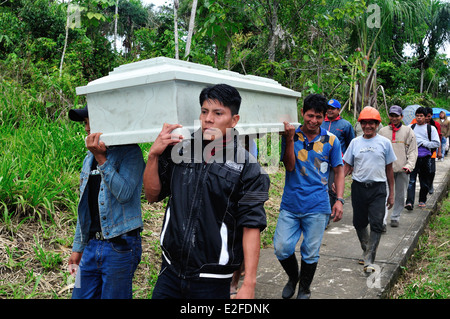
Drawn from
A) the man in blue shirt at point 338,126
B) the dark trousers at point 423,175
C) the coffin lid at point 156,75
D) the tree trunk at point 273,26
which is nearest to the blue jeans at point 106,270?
the coffin lid at point 156,75

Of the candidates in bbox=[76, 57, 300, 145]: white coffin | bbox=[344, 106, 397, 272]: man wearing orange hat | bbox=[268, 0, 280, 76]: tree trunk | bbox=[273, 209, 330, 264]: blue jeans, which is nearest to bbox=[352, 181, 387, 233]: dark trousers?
bbox=[344, 106, 397, 272]: man wearing orange hat

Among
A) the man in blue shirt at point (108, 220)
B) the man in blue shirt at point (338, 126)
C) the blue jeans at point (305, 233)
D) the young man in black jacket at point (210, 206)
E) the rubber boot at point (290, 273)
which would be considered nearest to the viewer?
the young man in black jacket at point (210, 206)

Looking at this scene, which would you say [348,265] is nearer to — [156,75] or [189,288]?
[189,288]

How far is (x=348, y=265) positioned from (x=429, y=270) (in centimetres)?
99

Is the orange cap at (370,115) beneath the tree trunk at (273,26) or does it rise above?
beneath

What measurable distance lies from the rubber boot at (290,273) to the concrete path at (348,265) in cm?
12

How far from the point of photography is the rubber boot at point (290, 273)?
357 centimetres

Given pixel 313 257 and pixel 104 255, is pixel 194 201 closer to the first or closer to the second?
pixel 104 255

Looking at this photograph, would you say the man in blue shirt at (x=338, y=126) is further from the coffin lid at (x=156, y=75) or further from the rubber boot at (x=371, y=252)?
the coffin lid at (x=156, y=75)

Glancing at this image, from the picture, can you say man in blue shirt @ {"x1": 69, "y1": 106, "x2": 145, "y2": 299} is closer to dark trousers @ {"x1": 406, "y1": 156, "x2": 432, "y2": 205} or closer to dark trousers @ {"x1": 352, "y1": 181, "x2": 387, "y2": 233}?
dark trousers @ {"x1": 352, "y1": 181, "x2": 387, "y2": 233}

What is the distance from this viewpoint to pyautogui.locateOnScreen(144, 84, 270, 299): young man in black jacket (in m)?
1.97

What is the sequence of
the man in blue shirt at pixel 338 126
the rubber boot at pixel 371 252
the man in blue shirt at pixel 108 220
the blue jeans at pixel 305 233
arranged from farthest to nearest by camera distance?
the man in blue shirt at pixel 338 126 < the rubber boot at pixel 371 252 < the blue jeans at pixel 305 233 < the man in blue shirt at pixel 108 220

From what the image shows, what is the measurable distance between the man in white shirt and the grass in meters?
0.79

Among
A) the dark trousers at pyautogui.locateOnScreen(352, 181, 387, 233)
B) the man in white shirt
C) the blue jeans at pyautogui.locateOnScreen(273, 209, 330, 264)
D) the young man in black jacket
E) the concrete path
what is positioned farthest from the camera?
the man in white shirt
